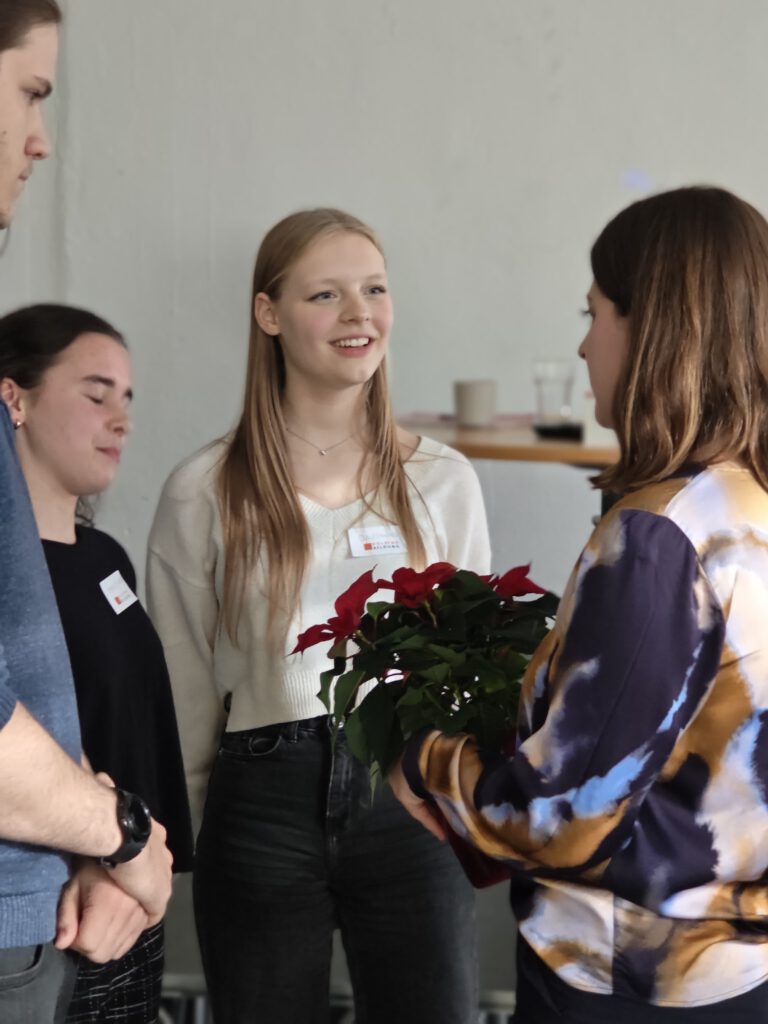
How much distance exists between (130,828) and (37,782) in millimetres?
167

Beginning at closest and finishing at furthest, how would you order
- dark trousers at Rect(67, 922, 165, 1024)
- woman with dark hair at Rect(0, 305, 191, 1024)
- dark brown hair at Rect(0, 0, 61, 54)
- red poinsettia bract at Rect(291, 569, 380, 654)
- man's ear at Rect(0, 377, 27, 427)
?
dark brown hair at Rect(0, 0, 61, 54) < red poinsettia bract at Rect(291, 569, 380, 654) < dark trousers at Rect(67, 922, 165, 1024) < woman with dark hair at Rect(0, 305, 191, 1024) < man's ear at Rect(0, 377, 27, 427)

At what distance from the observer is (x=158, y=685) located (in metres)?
1.91

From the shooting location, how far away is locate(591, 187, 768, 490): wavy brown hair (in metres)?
1.17

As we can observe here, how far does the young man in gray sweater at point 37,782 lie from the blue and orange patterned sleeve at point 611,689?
0.42 metres

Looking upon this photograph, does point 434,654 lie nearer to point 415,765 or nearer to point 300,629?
point 415,765

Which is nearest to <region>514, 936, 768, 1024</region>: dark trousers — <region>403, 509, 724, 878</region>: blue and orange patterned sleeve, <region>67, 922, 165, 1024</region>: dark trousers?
<region>403, 509, 724, 878</region>: blue and orange patterned sleeve

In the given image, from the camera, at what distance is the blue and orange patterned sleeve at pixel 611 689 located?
1.09 meters

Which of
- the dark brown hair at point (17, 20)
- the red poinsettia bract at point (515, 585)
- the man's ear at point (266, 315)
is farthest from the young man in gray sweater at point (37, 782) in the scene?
the man's ear at point (266, 315)

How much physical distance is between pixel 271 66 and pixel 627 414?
2305 millimetres

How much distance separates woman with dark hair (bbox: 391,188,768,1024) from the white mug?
190cm

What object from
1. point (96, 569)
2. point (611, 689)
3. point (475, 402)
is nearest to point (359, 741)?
point (611, 689)

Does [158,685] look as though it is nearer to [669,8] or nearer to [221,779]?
[221,779]

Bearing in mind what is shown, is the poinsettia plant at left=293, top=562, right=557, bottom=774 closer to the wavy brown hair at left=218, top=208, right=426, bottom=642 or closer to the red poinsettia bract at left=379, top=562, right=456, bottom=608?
the red poinsettia bract at left=379, top=562, right=456, bottom=608

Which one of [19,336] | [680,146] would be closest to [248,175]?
[680,146]
